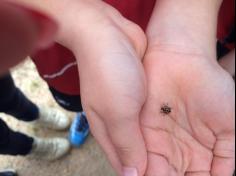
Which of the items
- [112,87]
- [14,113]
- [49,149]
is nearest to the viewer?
[112,87]

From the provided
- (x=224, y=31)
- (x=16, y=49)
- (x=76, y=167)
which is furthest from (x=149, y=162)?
A: (x=76, y=167)

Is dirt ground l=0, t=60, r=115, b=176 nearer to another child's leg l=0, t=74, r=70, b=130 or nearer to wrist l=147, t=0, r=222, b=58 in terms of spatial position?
another child's leg l=0, t=74, r=70, b=130

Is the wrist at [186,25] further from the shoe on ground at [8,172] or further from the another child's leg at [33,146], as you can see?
the shoe on ground at [8,172]

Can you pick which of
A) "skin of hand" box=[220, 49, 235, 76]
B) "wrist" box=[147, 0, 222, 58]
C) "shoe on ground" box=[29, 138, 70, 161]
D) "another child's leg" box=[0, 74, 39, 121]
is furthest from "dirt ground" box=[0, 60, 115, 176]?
"wrist" box=[147, 0, 222, 58]

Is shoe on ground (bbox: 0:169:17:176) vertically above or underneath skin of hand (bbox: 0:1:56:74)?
underneath

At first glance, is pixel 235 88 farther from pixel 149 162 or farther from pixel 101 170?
pixel 101 170

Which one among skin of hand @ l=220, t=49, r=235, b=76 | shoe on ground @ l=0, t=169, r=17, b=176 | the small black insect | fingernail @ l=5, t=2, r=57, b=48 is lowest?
shoe on ground @ l=0, t=169, r=17, b=176

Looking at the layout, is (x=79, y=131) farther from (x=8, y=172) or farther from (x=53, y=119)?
(x=8, y=172)

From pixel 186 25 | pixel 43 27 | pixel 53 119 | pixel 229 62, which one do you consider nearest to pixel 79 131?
pixel 53 119
